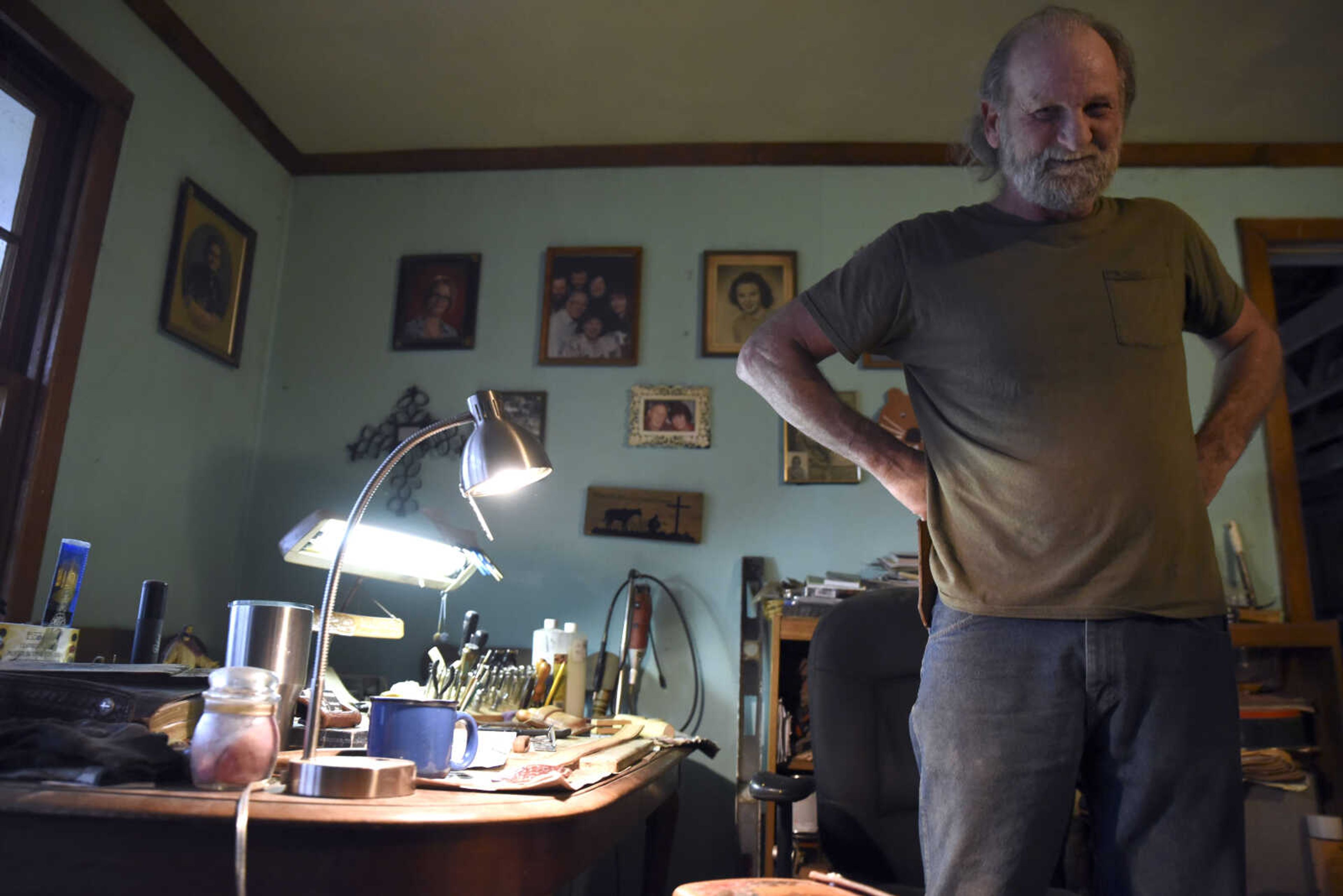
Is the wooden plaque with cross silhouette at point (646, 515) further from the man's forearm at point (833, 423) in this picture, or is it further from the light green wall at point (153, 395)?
the man's forearm at point (833, 423)

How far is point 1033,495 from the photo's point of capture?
3.51ft

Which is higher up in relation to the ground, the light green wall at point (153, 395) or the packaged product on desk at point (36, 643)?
the light green wall at point (153, 395)

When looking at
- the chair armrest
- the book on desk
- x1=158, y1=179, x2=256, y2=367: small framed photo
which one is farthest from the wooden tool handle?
x1=158, y1=179, x2=256, y2=367: small framed photo

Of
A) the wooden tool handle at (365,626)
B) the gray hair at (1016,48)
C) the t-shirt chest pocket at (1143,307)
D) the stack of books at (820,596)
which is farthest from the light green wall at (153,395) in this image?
the t-shirt chest pocket at (1143,307)

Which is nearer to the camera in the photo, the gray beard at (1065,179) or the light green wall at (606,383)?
the gray beard at (1065,179)

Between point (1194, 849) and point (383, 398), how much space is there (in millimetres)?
2698

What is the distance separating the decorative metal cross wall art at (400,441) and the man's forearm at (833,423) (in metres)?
1.92

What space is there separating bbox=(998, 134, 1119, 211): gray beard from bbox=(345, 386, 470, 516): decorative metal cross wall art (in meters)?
2.14

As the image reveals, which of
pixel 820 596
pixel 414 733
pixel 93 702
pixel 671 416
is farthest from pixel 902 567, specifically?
pixel 93 702

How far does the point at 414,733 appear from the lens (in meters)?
1.14

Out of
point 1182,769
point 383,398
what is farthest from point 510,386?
Result: point 1182,769

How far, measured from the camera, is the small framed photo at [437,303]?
313cm

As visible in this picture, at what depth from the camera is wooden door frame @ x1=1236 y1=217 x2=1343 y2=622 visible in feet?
9.00

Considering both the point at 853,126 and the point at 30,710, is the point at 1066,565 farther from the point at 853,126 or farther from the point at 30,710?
the point at 853,126
